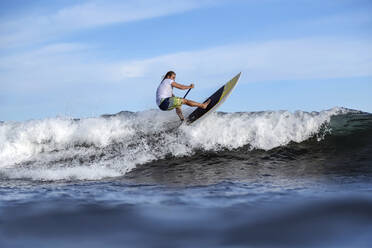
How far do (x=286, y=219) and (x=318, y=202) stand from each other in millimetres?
785

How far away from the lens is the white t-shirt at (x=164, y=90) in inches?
368

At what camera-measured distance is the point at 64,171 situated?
7242 millimetres

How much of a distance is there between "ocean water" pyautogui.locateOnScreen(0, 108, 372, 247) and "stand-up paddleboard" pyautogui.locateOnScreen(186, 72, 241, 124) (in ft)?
0.83

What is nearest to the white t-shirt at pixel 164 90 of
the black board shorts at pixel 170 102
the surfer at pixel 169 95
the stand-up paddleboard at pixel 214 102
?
the surfer at pixel 169 95

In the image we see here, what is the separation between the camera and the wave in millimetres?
8477

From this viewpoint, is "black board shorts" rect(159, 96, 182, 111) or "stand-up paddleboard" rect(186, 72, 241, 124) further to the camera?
"stand-up paddleboard" rect(186, 72, 241, 124)

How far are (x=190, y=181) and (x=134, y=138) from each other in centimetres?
465

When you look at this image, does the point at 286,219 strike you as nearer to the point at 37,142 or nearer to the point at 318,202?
the point at 318,202

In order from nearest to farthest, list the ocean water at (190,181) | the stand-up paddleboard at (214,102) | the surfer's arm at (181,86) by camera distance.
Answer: the ocean water at (190,181) → the surfer's arm at (181,86) → the stand-up paddleboard at (214,102)

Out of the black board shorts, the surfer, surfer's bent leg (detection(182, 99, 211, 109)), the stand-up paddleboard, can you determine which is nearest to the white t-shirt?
the surfer

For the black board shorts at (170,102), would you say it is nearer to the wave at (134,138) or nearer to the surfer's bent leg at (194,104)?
the surfer's bent leg at (194,104)

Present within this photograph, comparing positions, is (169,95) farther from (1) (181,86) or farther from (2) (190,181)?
(2) (190,181)

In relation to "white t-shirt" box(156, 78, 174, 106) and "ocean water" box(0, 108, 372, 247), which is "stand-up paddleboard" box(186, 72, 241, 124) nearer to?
"ocean water" box(0, 108, 372, 247)

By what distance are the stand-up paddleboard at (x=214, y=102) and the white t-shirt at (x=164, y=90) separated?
96cm
